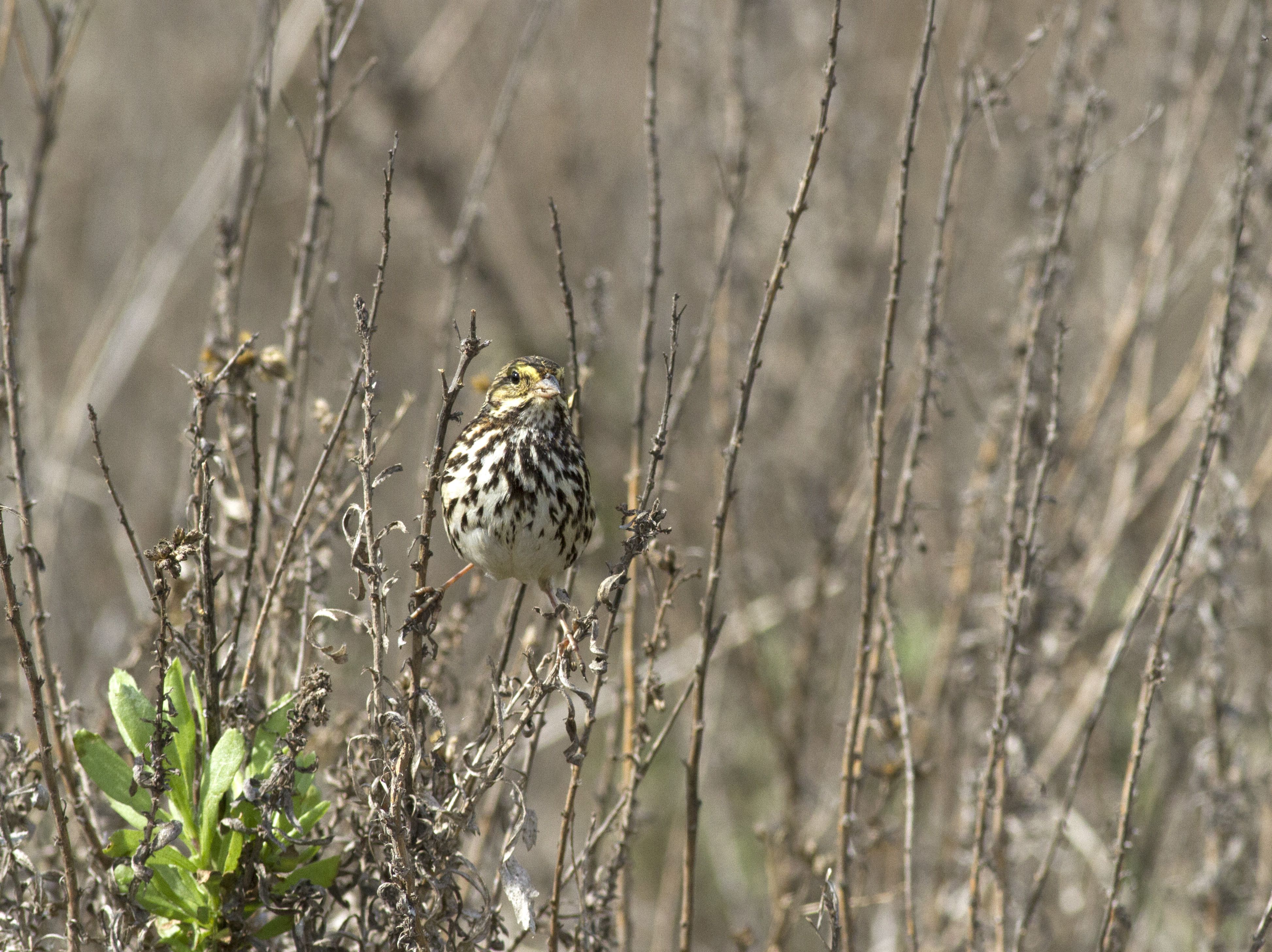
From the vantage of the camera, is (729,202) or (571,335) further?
(729,202)

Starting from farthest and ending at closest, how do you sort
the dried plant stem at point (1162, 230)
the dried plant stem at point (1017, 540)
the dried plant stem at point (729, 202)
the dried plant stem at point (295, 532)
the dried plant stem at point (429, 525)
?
the dried plant stem at point (1162, 230) → the dried plant stem at point (729, 202) → the dried plant stem at point (1017, 540) → the dried plant stem at point (295, 532) → the dried plant stem at point (429, 525)

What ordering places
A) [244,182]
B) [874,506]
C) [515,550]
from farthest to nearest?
[244,182] < [515,550] < [874,506]

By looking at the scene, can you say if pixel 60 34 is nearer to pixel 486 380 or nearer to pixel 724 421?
pixel 486 380

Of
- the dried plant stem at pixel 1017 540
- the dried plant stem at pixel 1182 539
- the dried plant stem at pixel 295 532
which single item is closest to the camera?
the dried plant stem at pixel 295 532

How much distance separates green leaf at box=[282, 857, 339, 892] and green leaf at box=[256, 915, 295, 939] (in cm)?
5

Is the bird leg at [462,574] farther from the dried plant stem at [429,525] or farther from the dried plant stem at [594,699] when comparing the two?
the dried plant stem at [594,699]

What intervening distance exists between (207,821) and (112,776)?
0.65ft

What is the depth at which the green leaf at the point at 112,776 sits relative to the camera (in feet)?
7.86

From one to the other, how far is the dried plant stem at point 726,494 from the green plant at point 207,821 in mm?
747

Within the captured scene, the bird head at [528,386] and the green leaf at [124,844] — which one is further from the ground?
the bird head at [528,386]

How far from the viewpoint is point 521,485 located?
3.01 meters

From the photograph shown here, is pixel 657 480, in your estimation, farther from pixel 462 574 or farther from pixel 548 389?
pixel 462 574

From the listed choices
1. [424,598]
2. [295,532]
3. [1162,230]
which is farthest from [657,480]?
[1162,230]

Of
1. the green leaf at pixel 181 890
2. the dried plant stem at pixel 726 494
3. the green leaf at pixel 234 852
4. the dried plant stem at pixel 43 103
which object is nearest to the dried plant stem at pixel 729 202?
the dried plant stem at pixel 726 494
